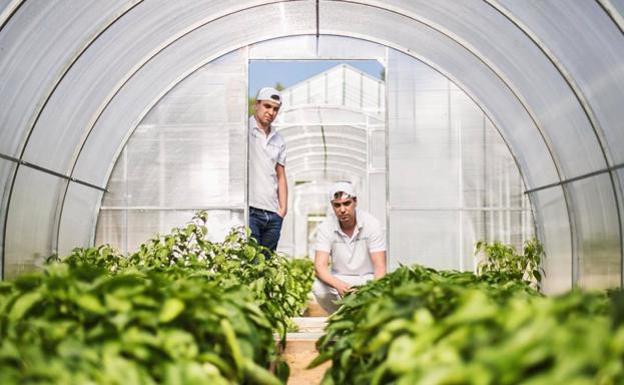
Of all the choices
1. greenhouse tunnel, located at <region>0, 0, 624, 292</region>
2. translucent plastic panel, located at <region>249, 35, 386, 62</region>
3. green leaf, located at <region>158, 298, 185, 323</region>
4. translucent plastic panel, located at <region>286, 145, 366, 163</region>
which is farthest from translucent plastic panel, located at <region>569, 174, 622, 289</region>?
translucent plastic panel, located at <region>286, 145, 366, 163</region>

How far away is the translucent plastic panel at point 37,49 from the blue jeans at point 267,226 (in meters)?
2.30

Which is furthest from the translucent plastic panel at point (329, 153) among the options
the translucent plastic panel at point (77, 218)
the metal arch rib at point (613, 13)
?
the metal arch rib at point (613, 13)

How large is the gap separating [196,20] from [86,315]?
650 centimetres

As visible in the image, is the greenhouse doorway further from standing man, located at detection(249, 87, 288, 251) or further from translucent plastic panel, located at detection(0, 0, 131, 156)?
translucent plastic panel, located at detection(0, 0, 131, 156)

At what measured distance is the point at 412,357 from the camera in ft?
7.34

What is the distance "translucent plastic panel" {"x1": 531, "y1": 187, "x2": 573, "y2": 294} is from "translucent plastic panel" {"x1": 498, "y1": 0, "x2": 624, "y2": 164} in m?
1.46

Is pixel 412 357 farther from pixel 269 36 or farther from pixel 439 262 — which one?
pixel 269 36

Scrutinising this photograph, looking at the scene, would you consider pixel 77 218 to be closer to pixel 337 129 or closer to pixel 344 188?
pixel 344 188

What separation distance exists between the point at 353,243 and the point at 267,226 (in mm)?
1188

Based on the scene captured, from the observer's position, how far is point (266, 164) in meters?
8.41

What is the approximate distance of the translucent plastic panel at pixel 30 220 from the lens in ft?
23.2

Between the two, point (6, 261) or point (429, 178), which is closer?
point (6, 261)

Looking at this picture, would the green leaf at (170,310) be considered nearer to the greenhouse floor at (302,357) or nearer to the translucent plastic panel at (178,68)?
the greenhouse floor at (302,357)

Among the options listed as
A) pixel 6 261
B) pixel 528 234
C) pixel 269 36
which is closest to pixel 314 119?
pixel 269 36
